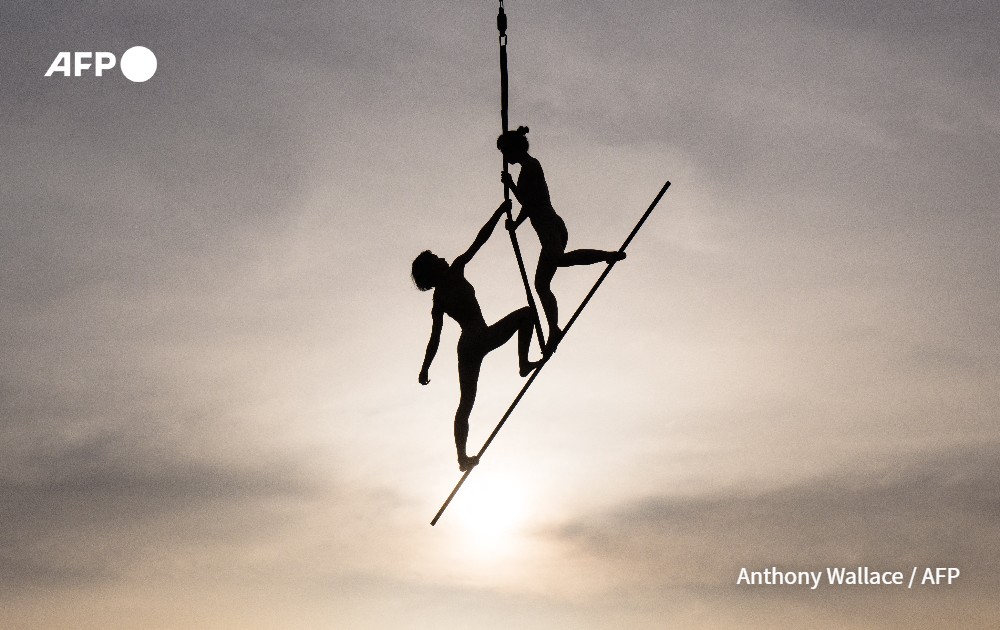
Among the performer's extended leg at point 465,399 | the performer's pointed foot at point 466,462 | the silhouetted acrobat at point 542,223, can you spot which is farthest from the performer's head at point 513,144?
the performer's pointed foot at point 466,462

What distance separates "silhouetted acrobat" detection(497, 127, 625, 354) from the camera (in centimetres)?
1562

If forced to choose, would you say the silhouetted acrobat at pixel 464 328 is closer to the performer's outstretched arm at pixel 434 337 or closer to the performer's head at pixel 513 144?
the performer's outstretched arm at pixel 434 337

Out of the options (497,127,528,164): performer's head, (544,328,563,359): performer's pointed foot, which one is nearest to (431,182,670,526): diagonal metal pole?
(544,328,563,359): performer's pointed foot

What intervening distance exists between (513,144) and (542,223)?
105 cm

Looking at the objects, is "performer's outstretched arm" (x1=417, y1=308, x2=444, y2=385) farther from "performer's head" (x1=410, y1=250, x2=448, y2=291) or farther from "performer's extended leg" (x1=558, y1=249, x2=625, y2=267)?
"performer's extended leg" (x1=558, y1=249, x2=625, y2=267)

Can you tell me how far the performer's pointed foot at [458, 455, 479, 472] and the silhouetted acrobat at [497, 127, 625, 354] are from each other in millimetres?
1704

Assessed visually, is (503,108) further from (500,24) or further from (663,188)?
(663,188)

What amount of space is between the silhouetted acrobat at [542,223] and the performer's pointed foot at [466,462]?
5.59ft

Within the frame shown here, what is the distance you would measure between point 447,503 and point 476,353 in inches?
89.5

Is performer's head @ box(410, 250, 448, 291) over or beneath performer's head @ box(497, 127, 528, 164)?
beneath

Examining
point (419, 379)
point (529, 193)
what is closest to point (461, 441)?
point (419, 379)

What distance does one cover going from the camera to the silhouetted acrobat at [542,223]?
15.6 metres

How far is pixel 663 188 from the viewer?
17.2 metres

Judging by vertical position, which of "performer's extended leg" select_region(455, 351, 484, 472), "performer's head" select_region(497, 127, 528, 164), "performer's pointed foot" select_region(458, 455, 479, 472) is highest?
"performer's head" select_region(497, 127, 528, 164)
